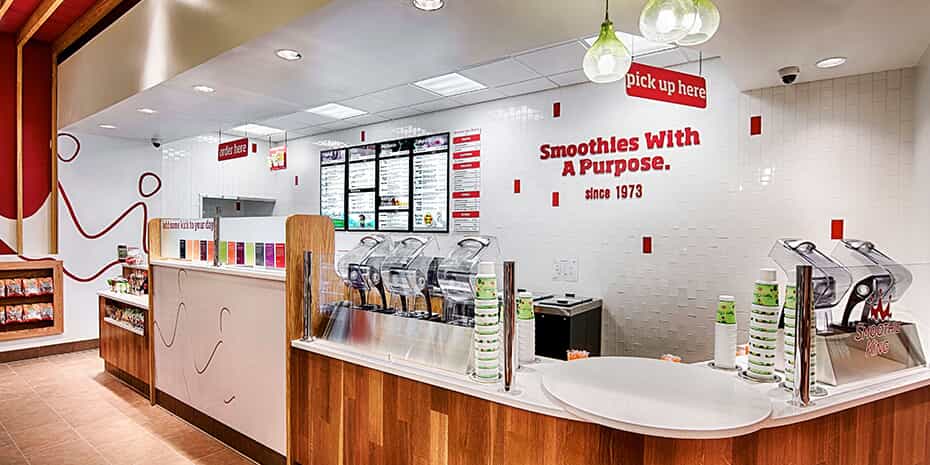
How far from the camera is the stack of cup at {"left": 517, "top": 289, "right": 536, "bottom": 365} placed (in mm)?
2379

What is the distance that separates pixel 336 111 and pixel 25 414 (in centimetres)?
401

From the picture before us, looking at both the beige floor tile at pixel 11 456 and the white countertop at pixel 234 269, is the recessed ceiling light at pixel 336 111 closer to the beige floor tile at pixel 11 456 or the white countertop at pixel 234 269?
the white countertop at pixel 234 269

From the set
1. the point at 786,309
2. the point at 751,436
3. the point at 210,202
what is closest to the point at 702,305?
the point at 786,309

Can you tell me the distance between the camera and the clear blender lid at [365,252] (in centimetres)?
280

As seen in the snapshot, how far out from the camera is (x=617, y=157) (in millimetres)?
4500

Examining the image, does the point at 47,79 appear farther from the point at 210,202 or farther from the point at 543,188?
the point at 543,188

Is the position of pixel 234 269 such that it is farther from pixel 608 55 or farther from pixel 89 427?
pixel 608 55

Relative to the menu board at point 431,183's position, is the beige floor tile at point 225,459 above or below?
below

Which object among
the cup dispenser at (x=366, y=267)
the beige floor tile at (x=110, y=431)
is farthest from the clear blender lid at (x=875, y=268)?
the beige floor tile at (x=110, y=431)

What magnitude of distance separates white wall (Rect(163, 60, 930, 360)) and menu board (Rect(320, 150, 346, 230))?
195cm

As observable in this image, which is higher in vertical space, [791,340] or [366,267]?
[366,267]

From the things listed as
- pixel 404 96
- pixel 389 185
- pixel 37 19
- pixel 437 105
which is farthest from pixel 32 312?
pixel 437 105

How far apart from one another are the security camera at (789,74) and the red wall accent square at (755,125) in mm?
374

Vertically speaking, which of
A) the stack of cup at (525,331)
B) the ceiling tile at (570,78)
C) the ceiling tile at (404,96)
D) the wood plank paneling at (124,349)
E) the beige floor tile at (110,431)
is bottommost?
the beige floor tile at (110,431)
